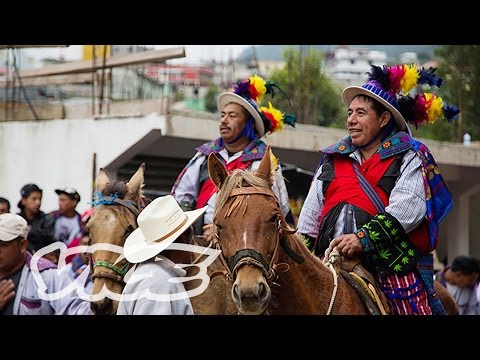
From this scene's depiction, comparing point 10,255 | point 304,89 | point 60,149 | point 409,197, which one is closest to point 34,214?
point 60,149

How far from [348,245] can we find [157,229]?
125 centimetres

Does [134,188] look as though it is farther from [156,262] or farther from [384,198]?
[156,262]

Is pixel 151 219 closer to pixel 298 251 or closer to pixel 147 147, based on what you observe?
pixel 298 251

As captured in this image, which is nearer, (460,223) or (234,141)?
(234,141)

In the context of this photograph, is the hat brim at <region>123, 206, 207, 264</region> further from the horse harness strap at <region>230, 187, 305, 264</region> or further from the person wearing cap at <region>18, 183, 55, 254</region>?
the person wearing cap at <region>18, 183, 55, 254</region>

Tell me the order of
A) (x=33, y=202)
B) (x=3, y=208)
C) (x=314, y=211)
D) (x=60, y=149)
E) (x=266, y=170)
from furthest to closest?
(x=60, y=149) < (x=33, y=202) < (x=3, y=208) < (x=314, y=211) < (x=266, y=170)

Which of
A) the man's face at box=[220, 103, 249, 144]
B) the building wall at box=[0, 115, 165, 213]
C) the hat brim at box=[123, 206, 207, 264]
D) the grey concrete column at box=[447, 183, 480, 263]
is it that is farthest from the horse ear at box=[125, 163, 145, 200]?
the grey concrete column at box=[447, 183, 480, 263]

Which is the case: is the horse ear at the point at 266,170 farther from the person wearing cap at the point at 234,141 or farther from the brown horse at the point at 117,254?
the person wearing cap at the point at 234,141

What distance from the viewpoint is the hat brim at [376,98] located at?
5762 mm

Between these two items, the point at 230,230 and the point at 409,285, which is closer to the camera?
the point at 230,230

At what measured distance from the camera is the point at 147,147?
43.1 feet

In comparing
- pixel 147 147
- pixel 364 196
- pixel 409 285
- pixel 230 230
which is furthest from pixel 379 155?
pixel 147 147

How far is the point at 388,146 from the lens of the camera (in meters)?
5.69
